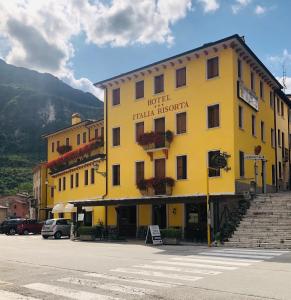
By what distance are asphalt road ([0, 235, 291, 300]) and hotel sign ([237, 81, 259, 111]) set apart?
13131 mm

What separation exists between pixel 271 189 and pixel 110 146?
12.4m

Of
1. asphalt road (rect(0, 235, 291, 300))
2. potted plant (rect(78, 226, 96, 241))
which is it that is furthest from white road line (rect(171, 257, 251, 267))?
potted plant (rect(78, 226, 96, 241))

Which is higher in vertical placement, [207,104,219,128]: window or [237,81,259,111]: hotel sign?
[237,81,259,111]: hotel sign

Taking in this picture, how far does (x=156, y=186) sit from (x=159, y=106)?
548 centimetres

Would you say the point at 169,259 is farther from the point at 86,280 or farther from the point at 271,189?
the point at 271,189

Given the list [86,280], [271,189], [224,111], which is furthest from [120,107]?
[86,280]

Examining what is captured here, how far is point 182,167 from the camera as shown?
30391mm

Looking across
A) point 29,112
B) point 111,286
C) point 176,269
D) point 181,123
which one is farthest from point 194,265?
point 29,112

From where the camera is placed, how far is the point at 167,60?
3119cm

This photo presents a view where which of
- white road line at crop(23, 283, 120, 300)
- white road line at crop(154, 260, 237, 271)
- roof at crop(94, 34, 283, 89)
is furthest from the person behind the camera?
roof at crop(94, 34, 283, 89)

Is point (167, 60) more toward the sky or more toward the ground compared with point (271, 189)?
more toward the sky

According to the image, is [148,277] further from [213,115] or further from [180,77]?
[180,77]

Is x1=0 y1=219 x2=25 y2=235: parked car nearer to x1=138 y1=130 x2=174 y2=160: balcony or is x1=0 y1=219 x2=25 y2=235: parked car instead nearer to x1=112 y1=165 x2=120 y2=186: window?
x1=112 y1=165 x2=120 y2=186: window

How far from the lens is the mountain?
11400 cm
